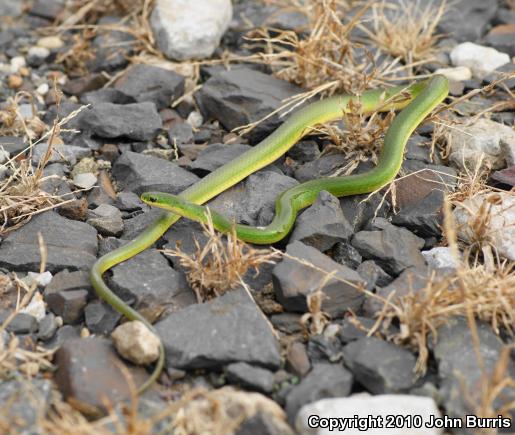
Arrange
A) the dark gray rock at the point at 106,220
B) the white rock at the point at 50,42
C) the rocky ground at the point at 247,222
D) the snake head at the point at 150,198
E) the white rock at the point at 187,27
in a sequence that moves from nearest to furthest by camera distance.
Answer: the rocky ground at the point at 247,222 < the snake head at the point at 150,198 < the dark gray rock at the point at 106,220 < the white rock at the point at 187,27 < the white rock at the point at 50,42

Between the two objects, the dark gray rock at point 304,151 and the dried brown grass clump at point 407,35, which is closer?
the dark gray rock at point 304,151

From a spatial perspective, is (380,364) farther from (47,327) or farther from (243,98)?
(243,98)

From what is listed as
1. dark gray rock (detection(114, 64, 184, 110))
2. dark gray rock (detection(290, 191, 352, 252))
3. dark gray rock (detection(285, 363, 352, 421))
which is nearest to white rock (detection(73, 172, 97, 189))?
dark gray rock (detection(114, 64, 184, 110))

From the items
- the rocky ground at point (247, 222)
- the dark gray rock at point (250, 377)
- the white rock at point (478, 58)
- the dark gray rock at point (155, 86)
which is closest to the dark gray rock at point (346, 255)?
the rocky ground at point (247, 222)

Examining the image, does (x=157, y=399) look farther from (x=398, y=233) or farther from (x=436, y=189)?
(x=436, y=189)

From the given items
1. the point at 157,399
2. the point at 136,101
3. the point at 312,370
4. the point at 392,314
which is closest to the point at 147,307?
the point at 157,399

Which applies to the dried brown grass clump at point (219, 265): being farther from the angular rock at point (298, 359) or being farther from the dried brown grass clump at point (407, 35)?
the dried brown grass clump at point (407, 35)
